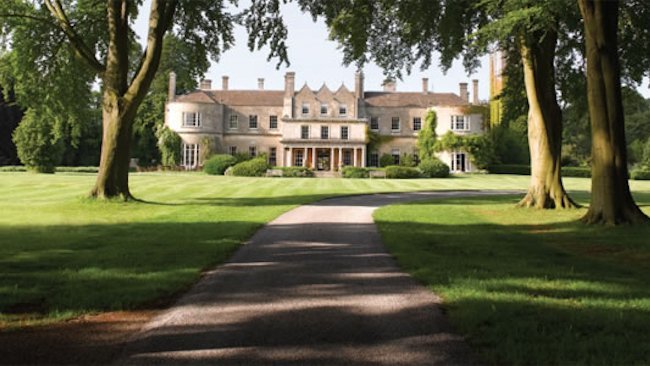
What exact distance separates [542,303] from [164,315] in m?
4.04

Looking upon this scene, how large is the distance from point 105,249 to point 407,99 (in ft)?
182

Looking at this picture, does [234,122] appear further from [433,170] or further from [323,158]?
[433,170]

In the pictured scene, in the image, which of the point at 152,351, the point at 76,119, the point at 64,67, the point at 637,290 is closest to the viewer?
the point at 152,351

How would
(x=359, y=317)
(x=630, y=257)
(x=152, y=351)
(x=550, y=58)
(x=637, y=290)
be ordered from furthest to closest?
1. (x=550, y=58)
2. (x=630, y=257)
3. (x=637, y=290)
4. (x=359, y=317)
5. (x=152, y=351)

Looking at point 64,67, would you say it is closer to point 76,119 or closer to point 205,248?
point 76,119

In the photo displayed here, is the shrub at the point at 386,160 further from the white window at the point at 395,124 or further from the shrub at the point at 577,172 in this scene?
the shrub at the point at 577,172

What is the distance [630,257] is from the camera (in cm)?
946

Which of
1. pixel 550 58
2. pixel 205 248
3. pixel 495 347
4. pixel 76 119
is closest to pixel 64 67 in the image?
pixel 76 119

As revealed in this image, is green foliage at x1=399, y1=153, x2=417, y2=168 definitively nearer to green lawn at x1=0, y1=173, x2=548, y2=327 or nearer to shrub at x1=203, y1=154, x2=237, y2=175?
shrub at x1=203, y1=154, x2=237, y2=175

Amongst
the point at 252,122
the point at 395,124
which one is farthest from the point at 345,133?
the point at 252,122

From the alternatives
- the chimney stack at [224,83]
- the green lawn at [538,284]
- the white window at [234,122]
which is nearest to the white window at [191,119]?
the white window at [234,122]

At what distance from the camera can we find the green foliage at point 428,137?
186 ft

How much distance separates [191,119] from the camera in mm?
58344

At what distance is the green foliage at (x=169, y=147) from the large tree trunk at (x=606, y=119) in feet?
158
